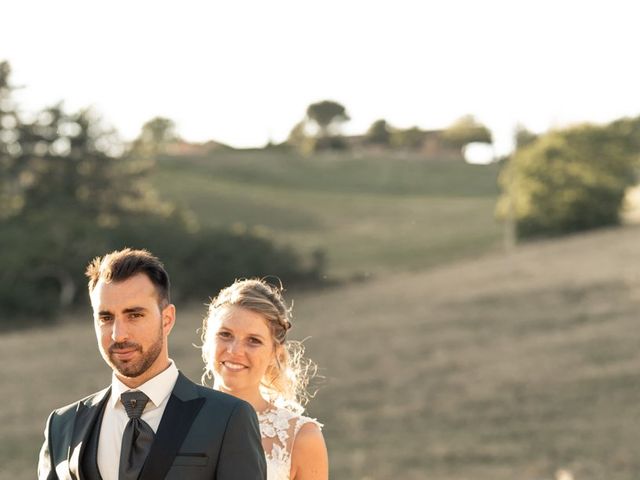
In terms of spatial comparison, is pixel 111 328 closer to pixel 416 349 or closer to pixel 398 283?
pixel 416 349

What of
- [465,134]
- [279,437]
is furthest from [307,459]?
[465,134]

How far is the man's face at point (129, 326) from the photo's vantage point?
2771mm

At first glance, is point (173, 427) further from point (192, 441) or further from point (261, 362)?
point (261, 362)

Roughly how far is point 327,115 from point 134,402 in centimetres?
12458

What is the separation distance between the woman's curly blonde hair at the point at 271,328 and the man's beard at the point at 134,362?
40.6 inches

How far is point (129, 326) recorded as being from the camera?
9.10 ft

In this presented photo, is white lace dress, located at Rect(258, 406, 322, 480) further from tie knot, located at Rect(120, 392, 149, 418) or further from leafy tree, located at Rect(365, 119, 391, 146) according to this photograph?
leafy tree, located at Rect(365, 119, 391, 146)

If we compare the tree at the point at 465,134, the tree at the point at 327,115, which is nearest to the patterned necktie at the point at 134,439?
the tree at the point at 465,134

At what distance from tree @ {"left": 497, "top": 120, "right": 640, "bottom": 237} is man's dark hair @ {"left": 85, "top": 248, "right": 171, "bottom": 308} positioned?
5097cm

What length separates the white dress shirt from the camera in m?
2.79

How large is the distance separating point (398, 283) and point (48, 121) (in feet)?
50.0

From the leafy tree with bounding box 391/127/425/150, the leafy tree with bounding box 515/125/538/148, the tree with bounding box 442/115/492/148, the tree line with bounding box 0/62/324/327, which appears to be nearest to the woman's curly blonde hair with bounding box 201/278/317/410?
the tree line with bounding box 0/62/324/327

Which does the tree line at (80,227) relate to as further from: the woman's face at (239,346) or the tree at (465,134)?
the tree at (465,134)

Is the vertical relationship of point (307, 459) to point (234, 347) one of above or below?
below
